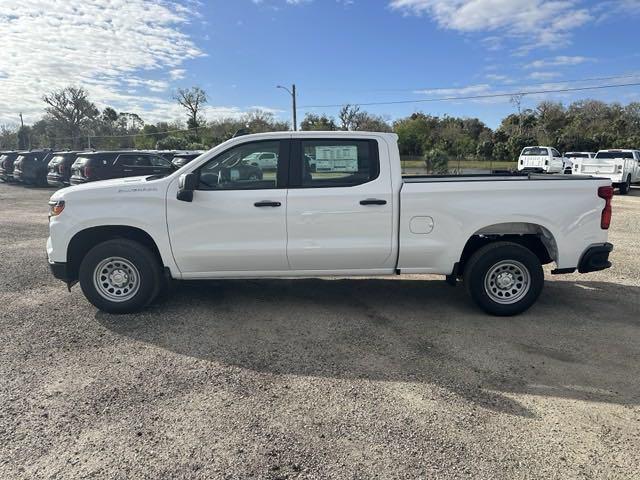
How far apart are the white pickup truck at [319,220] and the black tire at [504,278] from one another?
15mm

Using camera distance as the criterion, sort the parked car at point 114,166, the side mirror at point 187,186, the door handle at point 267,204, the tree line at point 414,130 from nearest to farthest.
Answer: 1. the side mirror at point 187,186
2. the door handle at point 267,204
3. the parked car at point 114,166
4. the tree line at point 414,130

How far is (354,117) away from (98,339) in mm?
59029

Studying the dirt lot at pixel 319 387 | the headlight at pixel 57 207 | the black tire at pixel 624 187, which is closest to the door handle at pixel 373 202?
the dirt lot at pixel 319 387

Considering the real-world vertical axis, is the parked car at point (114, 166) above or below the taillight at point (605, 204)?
above

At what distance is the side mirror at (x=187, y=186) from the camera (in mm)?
4680

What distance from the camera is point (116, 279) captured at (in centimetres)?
507

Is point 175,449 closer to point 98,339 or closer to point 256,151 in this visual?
point 98,339

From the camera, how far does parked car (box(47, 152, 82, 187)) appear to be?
19422mm

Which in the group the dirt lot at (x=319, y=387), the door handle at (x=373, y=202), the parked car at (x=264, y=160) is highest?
the parked car at (x=264, y=160)

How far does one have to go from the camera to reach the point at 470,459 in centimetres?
280

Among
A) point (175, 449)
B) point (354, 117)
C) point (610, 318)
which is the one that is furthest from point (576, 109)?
point (175, 449)

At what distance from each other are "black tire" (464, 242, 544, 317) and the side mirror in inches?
121

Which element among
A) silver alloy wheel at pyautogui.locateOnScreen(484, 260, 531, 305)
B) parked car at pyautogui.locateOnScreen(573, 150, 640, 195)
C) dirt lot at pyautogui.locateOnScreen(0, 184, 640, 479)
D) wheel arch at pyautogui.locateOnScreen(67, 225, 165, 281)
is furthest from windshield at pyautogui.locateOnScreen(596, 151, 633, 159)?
wheel arch at pyautogui.locateOnScreen(67, 225, 165, 281)

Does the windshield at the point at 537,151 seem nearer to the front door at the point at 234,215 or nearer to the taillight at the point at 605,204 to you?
the taillight at the point at 605,204
